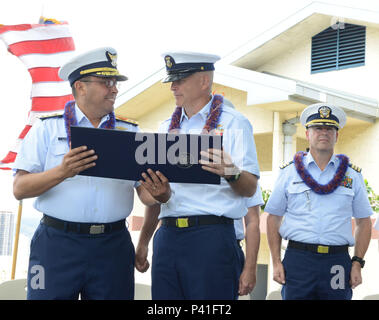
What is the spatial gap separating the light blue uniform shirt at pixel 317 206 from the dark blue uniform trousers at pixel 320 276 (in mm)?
125

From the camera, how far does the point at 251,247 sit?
3.07 meters

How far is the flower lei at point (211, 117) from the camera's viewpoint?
3.07 metres

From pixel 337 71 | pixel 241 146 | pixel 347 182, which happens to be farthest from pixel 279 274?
pixel 337 71

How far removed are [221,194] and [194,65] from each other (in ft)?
2.60

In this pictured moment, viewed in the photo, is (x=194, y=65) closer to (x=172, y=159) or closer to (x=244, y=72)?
(x=172, y=159)

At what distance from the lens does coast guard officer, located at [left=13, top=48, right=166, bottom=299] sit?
2.92 meters

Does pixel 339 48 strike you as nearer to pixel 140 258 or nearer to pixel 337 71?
pixel 337 71

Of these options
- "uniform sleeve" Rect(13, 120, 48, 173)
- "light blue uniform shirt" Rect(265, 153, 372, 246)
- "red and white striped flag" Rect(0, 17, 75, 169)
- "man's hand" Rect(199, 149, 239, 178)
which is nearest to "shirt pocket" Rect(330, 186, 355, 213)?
"light blue uniform shirt" Rect(265, 153, 372, 246)

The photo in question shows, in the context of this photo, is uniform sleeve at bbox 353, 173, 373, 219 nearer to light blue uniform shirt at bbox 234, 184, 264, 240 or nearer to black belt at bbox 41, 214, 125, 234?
light blue uniform shirt at bbox 234, 184, 264, 240

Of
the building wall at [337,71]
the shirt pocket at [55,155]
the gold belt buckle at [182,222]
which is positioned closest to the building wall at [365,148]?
the building wall at [337,71]

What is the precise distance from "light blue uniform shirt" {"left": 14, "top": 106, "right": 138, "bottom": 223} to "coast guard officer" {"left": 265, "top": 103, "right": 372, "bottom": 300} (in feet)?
5.35

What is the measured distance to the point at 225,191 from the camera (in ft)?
9.80

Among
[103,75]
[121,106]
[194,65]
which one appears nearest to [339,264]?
[194,65]

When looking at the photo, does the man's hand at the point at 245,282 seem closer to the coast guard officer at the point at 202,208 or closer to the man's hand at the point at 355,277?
the coast guard officer at the point at 202,208
